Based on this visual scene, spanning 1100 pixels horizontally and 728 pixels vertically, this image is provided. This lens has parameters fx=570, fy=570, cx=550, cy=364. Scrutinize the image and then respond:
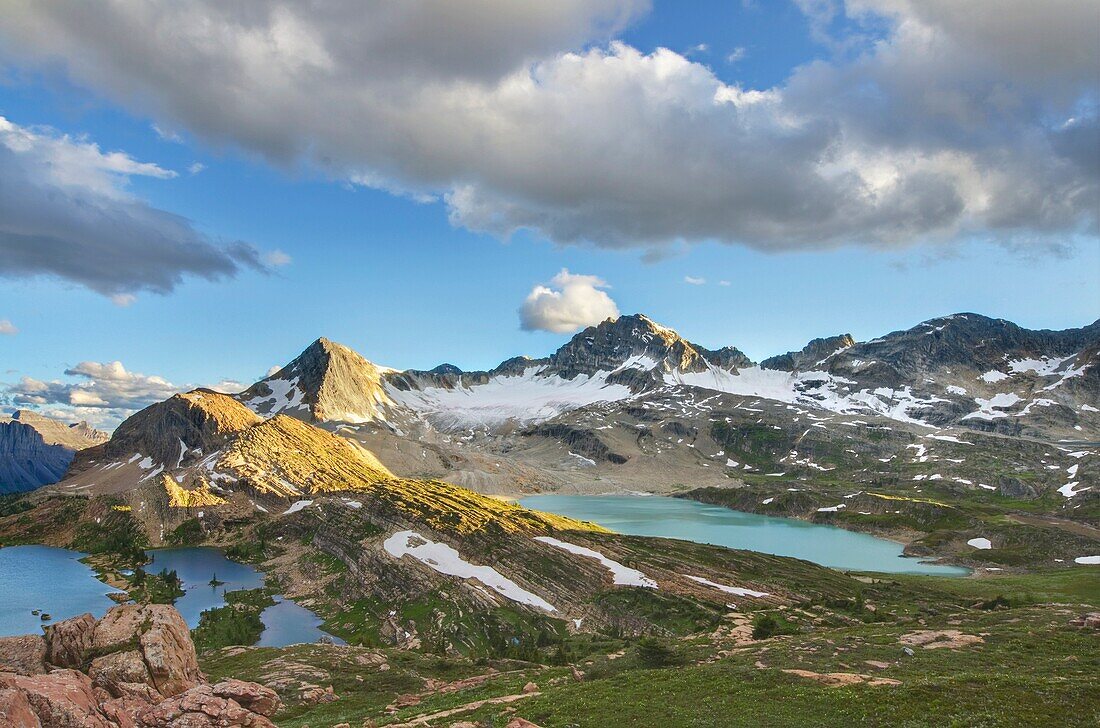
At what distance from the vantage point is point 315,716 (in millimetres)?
42844

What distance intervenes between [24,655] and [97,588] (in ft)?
321

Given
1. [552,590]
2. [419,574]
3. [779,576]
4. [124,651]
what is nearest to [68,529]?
[419,574]

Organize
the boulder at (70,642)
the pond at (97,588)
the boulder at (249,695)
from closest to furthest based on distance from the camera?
the boulder at (249,695), the boulder at (70,642), the pond at (97,588)

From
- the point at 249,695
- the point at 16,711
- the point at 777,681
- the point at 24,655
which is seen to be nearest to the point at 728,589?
the point at 777,681

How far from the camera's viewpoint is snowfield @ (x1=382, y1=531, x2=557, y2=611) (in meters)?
94.2

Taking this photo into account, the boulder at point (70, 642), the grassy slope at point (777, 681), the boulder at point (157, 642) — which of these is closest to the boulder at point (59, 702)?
the boulder at point (157, 642)

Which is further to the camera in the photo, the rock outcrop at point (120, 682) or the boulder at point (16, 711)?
the rock outcrop at point (120, 682)

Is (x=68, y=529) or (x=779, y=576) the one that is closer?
(x=779, y=576)

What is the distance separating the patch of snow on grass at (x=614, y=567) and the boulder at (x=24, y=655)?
239ft

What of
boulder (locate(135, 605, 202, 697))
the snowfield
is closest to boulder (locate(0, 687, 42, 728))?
boulder (locate(135, 605, 202, 697))

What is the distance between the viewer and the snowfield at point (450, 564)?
309 feet

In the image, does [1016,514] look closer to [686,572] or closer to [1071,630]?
[686,572]

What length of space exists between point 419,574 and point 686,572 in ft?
158

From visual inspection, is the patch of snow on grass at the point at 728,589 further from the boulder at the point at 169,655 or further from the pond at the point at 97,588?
the boulder at the point at 169,655
